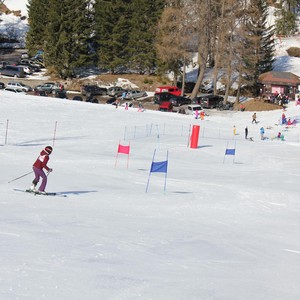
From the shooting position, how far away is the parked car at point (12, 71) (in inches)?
2800

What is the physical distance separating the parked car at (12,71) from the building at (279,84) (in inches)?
1126

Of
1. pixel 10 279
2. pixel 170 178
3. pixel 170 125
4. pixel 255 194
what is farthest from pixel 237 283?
pixel 170 125

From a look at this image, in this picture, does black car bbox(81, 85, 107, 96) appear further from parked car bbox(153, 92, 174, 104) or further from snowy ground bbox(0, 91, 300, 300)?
snowy ground bbox(0, 91, 300, 300)

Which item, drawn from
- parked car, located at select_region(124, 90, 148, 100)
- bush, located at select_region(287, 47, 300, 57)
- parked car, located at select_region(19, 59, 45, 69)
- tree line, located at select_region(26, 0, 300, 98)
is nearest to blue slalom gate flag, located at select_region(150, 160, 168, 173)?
parked car, located at select_region(124, 90, 148, 100)

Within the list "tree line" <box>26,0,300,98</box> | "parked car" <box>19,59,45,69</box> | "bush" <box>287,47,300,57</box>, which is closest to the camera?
"tree line" <box>26,0,300,98</box>

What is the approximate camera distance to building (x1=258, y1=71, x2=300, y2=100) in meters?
65.6

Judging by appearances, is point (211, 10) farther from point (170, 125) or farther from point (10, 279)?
point (10, 279)

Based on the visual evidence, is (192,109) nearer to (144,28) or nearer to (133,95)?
(133,95)

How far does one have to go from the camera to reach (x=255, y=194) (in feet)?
66.3

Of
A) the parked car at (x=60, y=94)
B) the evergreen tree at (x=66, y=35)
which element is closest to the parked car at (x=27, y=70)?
the evergreen tree at (x=66, y=35)

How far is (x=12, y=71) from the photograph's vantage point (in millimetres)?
71375

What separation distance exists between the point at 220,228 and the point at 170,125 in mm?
28869

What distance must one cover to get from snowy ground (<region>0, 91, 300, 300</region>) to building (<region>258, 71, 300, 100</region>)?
1342 inches

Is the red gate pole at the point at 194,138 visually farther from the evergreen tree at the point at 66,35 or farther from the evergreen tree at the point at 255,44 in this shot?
the evergreen tree at the point at 66,35
